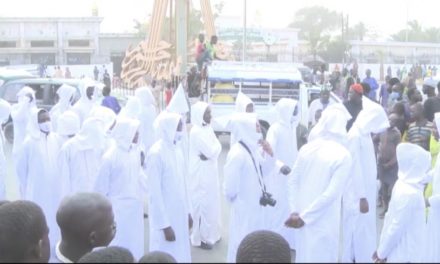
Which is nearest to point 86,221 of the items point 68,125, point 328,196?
point 328,196

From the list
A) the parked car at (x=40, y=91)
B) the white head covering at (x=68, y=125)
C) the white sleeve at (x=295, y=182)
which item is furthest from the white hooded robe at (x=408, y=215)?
the parked car at (x=40, y=91)

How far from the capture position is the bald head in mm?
3184

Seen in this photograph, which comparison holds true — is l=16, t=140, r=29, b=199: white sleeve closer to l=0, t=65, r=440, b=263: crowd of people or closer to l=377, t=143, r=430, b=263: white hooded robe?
l=0, t=65, r=440, b=263: crowd of people

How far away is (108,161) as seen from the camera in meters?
5.76

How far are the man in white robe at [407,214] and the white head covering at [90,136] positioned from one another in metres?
3.10

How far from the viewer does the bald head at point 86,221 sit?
3.18 meters

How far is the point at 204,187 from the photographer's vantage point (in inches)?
302

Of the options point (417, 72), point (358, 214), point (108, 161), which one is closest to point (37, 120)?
point (108, 161)

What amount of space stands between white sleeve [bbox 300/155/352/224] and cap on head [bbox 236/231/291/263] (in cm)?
218

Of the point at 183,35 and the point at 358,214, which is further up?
the point at 183,35

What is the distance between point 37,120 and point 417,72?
28919mm

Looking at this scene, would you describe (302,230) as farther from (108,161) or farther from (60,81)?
(60,81)

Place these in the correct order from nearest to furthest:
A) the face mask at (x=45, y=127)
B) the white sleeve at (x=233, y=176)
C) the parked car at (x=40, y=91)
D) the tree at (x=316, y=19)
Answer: the white sleeve at (x=233, y=176)
the face mask at (x=45, y=127)
the parked car at (x=40, y=91)
the tree at (x=316, y=19)

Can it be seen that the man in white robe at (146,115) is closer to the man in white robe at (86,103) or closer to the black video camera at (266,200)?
the man in white robe at (86,103)
